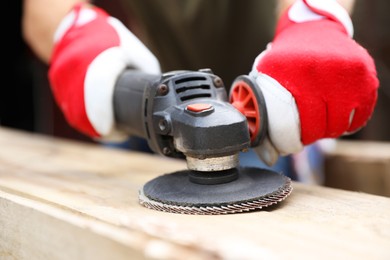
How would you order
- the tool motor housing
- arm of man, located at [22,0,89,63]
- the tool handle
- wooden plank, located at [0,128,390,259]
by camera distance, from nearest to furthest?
wooden plank, located at [0,128,390,259]
the tool motor housing
the tool handle
arm of man, located at [22,0,89,63]

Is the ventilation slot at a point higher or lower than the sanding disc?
higher

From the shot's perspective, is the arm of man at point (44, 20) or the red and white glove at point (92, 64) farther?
the arm of man at point (44, 20)

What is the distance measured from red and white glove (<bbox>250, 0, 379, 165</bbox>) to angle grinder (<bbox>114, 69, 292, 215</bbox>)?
0.02m

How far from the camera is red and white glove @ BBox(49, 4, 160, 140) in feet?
2.77

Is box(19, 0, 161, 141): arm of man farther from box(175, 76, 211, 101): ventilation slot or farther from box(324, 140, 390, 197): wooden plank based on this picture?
box(324, 140, 390, 197): wooden plank

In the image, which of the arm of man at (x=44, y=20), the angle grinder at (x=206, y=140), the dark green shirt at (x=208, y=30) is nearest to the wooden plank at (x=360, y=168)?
the dark green shirt at (x=208, y=30)

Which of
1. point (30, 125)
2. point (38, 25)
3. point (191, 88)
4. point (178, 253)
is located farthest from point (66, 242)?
point (30, 125)

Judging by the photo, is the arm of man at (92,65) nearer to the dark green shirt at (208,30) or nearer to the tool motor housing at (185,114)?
the tool motor housing at (185,114)

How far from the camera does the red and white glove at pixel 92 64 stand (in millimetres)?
846

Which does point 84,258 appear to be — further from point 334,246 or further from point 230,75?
point 230,75

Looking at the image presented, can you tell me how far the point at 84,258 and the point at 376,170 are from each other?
840mm

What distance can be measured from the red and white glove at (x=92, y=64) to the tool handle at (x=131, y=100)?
1cm

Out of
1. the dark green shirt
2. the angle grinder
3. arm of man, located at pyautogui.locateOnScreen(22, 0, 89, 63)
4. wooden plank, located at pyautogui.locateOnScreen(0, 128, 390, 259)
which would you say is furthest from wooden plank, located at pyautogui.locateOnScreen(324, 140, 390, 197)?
arm of man, located at pyautogui.locateOnScreen(22, 0, 89, 63)

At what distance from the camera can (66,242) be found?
0.56m
